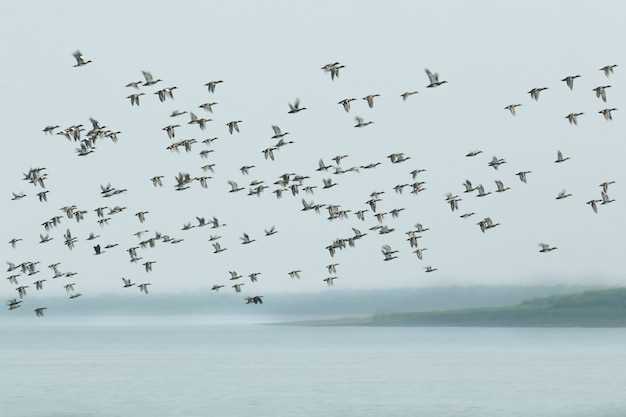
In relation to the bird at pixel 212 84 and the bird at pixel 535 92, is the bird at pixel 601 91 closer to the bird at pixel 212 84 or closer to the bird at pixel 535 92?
the bird at pixel 535 92

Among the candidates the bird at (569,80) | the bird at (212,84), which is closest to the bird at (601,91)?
the bird at (569,80)

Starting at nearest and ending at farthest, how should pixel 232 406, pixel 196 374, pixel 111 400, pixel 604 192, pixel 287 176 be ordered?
pixel 604 192 → pixel 287 176 → pixel 232 406 → pixel 111 400 → pixel 196 374

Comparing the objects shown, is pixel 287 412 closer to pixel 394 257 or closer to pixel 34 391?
pixel 394 257

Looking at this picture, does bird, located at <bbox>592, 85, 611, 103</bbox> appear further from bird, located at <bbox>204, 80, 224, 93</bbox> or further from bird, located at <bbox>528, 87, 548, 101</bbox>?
bird, located at <bbox>204, 80, 224, 93</bbox>

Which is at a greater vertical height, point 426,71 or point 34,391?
point 426,71

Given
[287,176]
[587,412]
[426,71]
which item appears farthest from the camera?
[587,412]

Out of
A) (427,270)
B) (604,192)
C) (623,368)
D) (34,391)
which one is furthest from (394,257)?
(623,368)

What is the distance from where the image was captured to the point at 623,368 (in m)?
198

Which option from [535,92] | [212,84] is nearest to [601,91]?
[535,92]

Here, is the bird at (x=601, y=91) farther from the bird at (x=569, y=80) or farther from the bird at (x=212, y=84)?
the bird at (x=212, y=84)

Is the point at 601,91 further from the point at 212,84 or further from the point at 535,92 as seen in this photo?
the point at 212,84

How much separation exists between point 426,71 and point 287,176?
24492 mm

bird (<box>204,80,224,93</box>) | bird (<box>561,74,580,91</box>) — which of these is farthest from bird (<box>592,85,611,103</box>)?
bird (<box>204,80,224,93</box>)

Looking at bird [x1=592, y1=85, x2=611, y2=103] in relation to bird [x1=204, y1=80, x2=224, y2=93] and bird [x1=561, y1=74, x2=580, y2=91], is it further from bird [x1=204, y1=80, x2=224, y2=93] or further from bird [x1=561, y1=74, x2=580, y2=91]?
bird [x1=204, y1=80, x2=224, y2=93]
